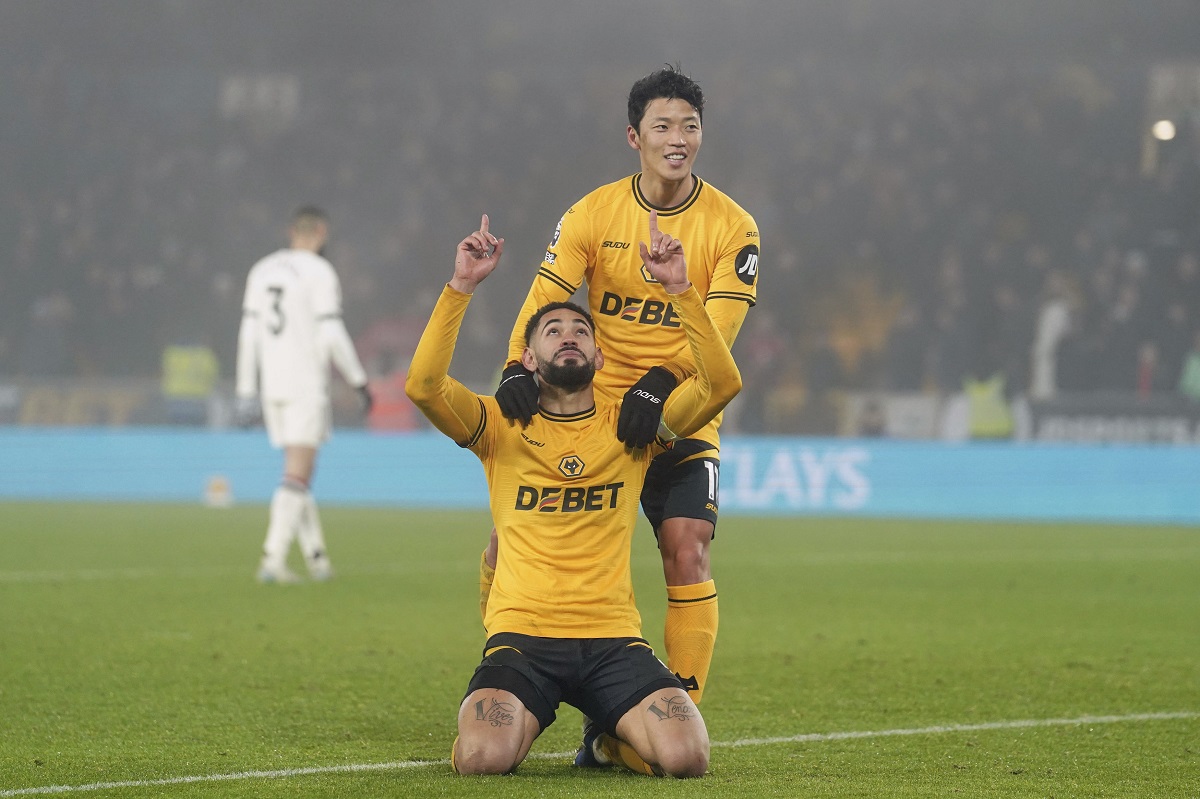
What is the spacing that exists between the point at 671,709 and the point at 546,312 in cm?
110

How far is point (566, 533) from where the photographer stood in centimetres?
401

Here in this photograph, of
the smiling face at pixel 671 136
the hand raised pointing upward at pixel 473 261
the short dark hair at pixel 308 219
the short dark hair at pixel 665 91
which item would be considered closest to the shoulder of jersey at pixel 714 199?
the smiling face at pixel 671 136

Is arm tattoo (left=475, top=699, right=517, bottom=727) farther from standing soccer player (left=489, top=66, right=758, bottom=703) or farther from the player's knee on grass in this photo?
standing soccer player (left=489, top=66, right=758, bottom=703)

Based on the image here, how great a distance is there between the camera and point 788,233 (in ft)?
64.0

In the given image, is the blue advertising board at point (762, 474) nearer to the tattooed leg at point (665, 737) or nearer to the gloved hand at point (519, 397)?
the gloved hand at point (519, 397)

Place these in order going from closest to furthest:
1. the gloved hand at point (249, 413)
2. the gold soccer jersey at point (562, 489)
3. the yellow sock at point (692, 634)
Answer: the gold soccer jersey at point (562, 489) → the yellow sock at point (692, 634) → the gloved hand at point (249, 413)

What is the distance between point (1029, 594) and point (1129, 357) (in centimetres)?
902

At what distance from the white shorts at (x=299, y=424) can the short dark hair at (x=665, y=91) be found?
4.98 m

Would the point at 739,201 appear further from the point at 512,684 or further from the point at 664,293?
the point at 512,684

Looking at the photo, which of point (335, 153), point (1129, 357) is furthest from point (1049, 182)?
point (335, 153)

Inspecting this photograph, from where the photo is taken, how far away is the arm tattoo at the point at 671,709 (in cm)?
377

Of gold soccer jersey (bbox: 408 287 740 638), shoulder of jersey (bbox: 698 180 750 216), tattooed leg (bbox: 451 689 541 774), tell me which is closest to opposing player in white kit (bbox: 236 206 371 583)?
shoulder of jersey (bbox: 698 180 750 216)

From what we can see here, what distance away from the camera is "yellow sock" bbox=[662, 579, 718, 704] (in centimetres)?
431

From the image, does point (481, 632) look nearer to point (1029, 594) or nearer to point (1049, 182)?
point (1029, 594)
